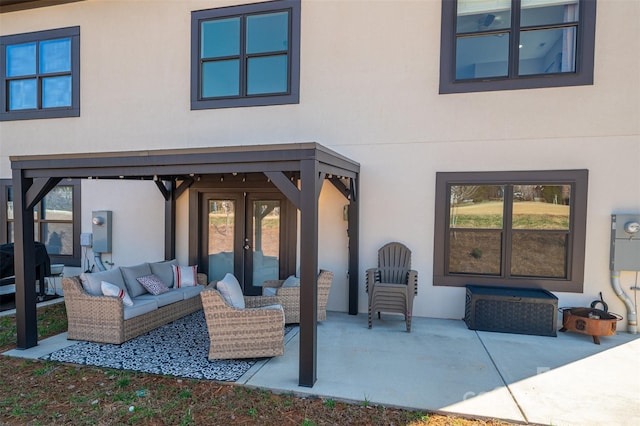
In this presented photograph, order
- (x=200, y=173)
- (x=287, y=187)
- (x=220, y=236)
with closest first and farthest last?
1. (x=287, y=187)
2. (x=200, y=173)
3. (x=220, y=236)

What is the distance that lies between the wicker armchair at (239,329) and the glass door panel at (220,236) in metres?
3.21

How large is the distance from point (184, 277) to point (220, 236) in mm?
1235

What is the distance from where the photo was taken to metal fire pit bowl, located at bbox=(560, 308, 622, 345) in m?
4.99

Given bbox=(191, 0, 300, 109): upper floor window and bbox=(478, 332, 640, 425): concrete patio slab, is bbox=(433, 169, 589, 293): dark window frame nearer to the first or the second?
bbox=(478, 332, 640, 425): concrete patio slab

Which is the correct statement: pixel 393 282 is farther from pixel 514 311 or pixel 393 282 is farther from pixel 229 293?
pixel 229 293

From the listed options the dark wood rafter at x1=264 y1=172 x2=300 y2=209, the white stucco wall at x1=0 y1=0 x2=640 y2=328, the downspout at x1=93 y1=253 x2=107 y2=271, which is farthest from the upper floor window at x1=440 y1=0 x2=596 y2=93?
the downspout at x1=93 y1=253 x2=107 y2=271

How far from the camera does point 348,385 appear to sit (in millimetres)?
3770

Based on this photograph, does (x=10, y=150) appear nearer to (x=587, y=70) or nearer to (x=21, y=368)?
(x=21, y=368)

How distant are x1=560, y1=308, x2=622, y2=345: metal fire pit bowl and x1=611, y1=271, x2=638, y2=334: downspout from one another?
18cm

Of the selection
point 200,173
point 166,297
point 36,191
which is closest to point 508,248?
point 200,173

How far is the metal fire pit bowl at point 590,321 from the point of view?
4.99m

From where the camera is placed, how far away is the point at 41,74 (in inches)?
314

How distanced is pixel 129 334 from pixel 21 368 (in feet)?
3.78

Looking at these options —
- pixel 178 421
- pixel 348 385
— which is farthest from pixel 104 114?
pixel 348 385
